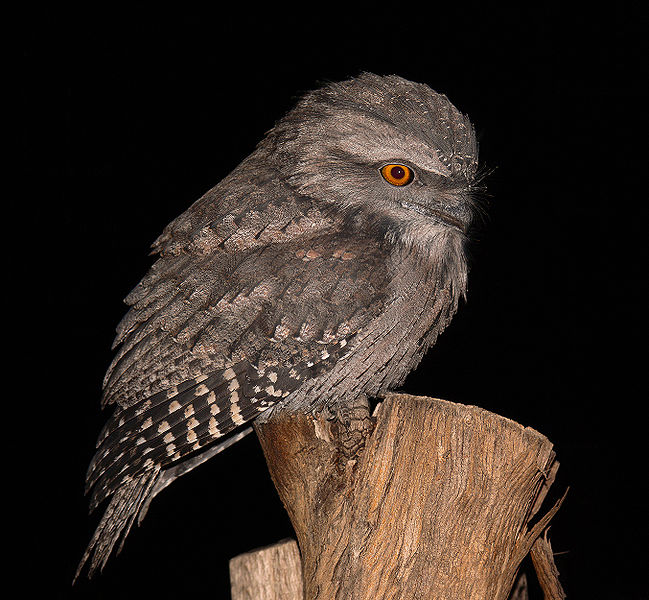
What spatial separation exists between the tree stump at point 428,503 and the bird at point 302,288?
35 cm

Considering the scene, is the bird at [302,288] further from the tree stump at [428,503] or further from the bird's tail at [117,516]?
the tree stump at [428,503]

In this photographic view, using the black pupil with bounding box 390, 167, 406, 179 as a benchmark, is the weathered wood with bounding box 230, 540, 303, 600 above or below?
below

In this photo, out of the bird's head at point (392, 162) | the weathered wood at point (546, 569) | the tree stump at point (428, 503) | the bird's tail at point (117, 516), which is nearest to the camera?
the tree stump at point (428, 503)

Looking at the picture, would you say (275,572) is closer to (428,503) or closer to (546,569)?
(428,503)

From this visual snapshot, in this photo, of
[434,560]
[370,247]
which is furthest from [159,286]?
[434,560]

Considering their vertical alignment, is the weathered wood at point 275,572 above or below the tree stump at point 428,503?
below

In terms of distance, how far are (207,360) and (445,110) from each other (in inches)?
49.3

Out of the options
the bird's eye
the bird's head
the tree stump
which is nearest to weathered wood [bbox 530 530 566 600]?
the tree stump

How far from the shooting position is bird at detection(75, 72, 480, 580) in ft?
8.09

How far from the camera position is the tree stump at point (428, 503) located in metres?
2.08

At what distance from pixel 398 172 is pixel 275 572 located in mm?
1492

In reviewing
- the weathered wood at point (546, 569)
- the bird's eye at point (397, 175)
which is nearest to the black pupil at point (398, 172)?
the bird's eye at point (397, 175)

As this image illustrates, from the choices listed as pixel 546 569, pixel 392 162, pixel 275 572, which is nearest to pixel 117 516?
pixel 275 572

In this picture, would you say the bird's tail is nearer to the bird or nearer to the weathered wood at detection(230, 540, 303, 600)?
the bird
